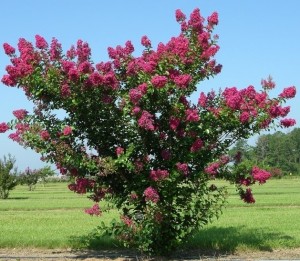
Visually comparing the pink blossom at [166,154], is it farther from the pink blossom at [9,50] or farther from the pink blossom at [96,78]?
the pink blossom at [9,50]

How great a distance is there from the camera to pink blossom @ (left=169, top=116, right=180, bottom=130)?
8969mm

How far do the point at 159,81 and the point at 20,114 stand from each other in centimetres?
264

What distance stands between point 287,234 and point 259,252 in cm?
250

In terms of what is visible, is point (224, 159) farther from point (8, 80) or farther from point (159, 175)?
point (8, 80)

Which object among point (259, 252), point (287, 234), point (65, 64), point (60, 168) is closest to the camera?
point (65, 64)

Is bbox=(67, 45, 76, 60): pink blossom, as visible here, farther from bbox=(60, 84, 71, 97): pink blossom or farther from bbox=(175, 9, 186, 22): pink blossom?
bbox=(175, 9, 186, 22): pink blossom

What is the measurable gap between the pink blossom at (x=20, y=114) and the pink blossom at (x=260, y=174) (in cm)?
419

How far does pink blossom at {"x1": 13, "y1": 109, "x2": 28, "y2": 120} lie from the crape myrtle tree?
22 millimetres

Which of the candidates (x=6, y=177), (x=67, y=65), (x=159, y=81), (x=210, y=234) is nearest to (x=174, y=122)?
(x=159, y=81)

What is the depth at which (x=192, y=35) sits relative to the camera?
383 inches

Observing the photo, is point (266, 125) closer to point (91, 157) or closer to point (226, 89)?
point (226, 89)

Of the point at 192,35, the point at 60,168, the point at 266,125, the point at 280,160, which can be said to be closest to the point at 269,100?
the point at 266,125

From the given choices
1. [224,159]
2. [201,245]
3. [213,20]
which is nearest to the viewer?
[224,159]

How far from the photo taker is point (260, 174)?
930 centimetres
